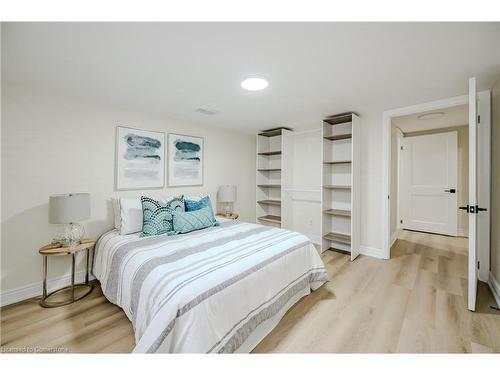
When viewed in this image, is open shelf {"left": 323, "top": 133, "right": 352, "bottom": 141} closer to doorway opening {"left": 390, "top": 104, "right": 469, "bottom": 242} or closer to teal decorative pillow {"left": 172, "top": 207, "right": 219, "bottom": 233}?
doorway opening {"left": 390, "top": 104, "right": 469, "bottom": 242}

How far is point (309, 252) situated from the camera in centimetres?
229

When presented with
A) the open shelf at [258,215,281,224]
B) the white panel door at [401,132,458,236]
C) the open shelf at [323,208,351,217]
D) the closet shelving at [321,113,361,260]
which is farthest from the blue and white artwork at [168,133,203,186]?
the white panel door at [401,132,458,236]

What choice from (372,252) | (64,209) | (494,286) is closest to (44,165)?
(64,209)

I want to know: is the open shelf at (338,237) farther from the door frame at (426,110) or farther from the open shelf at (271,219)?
the open shelf at (271,219)

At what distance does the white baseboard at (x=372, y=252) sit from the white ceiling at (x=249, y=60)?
6.93 ft

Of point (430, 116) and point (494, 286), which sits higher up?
point (430, 116)

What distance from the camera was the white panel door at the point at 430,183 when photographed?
4.25 meters

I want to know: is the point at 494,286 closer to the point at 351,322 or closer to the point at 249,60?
the point at 351,322

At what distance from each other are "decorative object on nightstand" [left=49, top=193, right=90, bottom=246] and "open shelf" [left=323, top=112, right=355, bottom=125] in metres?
3.38

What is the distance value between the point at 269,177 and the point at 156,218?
274 centimetres

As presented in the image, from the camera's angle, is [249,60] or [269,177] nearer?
[249,60]

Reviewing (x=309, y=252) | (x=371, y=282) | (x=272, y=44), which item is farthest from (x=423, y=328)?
(x=272, y=44)

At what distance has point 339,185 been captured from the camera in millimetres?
3604

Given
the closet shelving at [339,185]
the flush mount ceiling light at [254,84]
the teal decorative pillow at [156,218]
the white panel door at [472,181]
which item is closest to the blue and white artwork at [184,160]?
the teal decorative pillow at [156,218]
